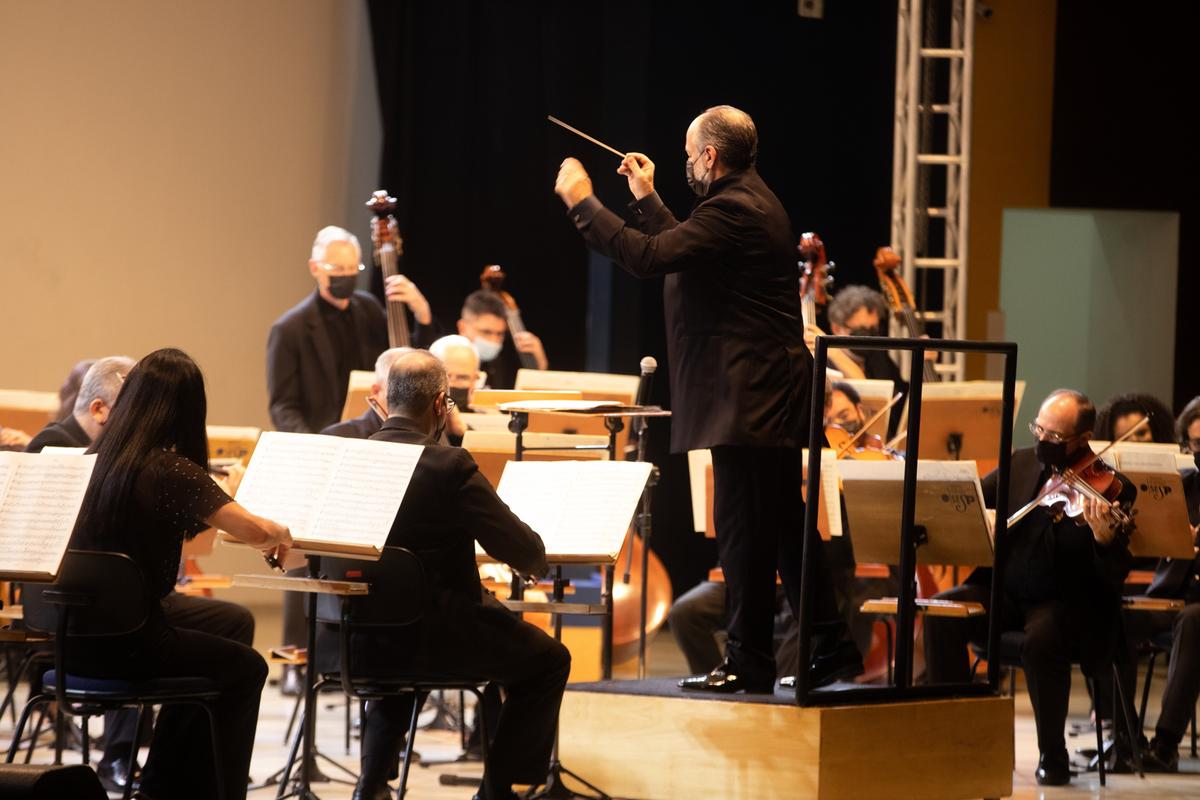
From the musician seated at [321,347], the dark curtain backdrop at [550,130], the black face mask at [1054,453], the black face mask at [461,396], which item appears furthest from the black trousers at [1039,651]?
the dark curtain backdrop at [550,130]

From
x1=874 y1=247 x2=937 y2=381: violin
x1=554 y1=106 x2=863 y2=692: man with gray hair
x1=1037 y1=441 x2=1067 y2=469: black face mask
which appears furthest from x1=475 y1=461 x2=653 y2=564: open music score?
x1=874 y1=247 x2=937 y2=381: violin

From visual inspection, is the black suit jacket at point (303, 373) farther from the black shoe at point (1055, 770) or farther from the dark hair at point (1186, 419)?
the dark hair at point (1186, 419)

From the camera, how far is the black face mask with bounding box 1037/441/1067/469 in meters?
5.03

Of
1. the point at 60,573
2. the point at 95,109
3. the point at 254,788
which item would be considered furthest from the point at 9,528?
the point at 95,109

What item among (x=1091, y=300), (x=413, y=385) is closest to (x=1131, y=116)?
(x=1091, y=300)

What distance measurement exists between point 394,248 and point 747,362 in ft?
8.43

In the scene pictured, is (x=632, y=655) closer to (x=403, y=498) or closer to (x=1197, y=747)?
→ (x=1197, y=747)

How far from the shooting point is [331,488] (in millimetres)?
3861

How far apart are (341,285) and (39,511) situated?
2972 mm

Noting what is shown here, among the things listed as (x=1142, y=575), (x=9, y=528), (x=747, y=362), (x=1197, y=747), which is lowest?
(x=1197, y=747)

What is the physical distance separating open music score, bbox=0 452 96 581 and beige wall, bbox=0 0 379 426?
15.3 feet

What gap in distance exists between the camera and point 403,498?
12.8 feet

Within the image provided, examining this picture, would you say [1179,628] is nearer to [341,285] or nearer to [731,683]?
[731,683]

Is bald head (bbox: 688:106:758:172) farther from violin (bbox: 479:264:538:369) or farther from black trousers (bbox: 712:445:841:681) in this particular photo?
violin (bbox: 479:264:538:369)
